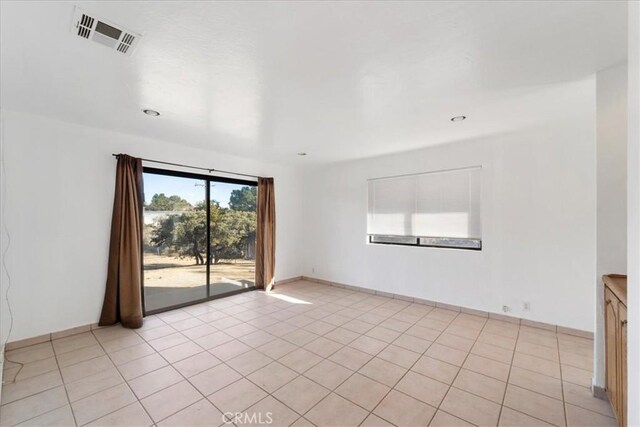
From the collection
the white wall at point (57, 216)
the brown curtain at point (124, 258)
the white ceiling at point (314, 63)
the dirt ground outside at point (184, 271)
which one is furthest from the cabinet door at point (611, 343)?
the white wall at point (57, 216)

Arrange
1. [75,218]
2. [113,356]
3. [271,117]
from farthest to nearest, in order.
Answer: [75,218] < [271,117] < [113,356]

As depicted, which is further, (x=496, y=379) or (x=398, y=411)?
(x=496, y=379)

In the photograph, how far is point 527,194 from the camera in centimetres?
330

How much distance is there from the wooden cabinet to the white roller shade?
1.89 m

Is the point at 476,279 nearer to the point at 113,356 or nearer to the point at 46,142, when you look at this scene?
the point at 113,356

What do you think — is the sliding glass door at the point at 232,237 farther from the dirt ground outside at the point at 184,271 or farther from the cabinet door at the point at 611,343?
the cabinet door at the point at 611,343

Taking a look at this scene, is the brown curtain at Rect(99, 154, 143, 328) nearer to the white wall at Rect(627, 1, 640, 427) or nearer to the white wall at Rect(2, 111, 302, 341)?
the white wall at Rect(2, 111, 302, 341)

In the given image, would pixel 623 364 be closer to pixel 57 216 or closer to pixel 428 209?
pixel 428 209

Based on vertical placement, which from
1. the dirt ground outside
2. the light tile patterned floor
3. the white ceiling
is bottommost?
the light tile patterned floor

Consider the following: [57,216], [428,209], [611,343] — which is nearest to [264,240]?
[57,216]

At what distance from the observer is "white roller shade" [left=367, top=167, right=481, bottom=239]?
3.75 m

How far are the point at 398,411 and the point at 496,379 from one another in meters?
1.04

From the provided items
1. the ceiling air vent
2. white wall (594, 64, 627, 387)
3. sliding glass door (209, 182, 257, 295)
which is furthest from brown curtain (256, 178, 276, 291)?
white wall (594, 64, 627, 387)

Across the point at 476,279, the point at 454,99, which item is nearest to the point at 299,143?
the point at 454,99
